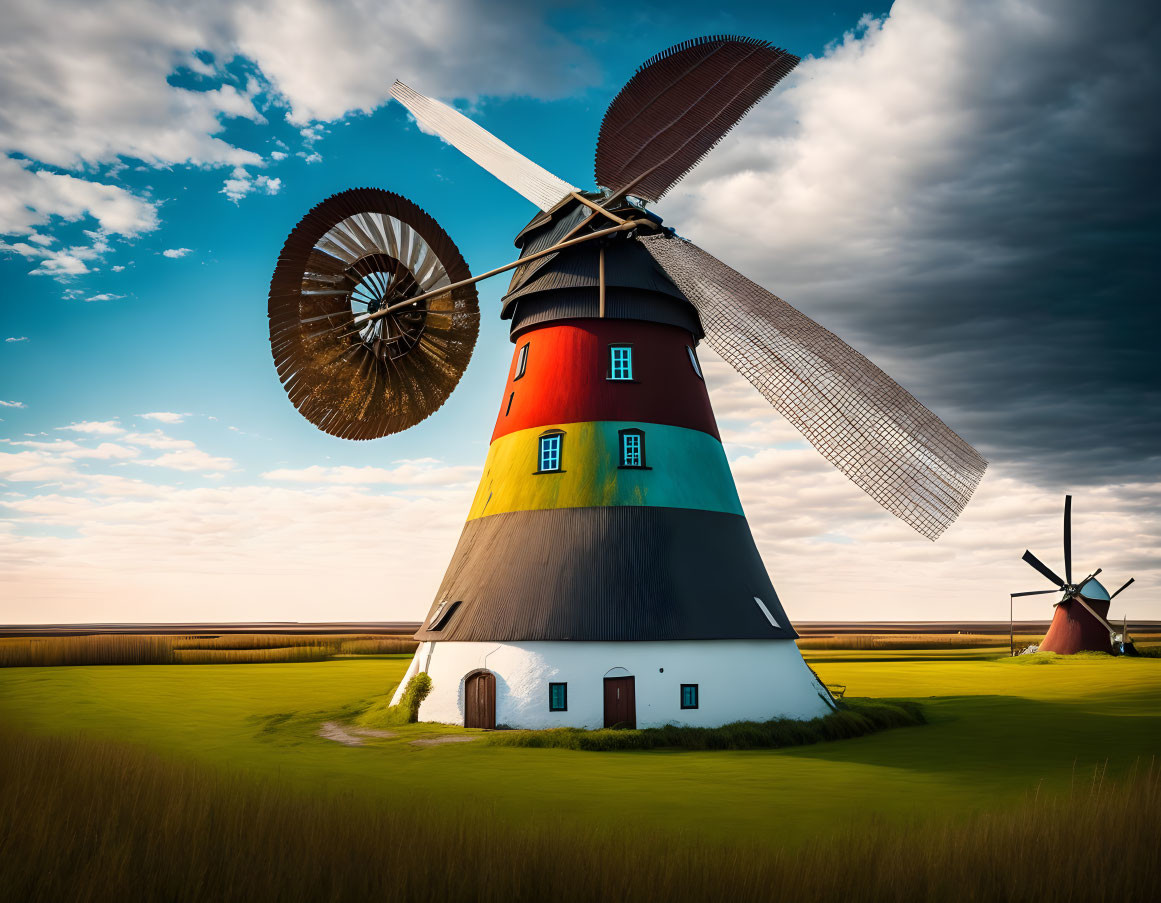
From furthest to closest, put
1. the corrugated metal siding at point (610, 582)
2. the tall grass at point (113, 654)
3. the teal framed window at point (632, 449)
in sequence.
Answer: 1. the tall grass at point (113, 654)
2. the teal framed window at point (632, 449)
3. the corrugated metal siding at point (610, 582)

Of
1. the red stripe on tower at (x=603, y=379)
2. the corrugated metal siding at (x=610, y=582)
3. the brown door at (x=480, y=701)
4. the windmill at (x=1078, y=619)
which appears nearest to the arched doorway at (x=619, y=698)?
the corrugated metal siding at (x=610, y=582)

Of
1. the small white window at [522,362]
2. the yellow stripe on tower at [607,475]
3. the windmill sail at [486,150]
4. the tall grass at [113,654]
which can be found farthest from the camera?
the tall grass at [113,654]

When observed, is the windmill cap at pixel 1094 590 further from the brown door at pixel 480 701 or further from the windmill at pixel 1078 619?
the brown door at pixel 480 701

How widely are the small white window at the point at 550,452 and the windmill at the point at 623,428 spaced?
7 cm

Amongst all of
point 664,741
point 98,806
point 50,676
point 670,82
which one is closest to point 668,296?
point 670,82

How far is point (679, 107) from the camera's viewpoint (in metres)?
22.3

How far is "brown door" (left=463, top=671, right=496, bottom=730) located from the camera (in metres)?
20.6

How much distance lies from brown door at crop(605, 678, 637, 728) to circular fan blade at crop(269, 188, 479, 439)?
1271 centimetres

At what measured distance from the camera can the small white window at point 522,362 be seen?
24828 mm

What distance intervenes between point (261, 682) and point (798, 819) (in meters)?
29.2

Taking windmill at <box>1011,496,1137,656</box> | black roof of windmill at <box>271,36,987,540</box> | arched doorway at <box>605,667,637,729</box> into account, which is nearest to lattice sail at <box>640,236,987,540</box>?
black roof of windmill at <box>271,36,987,540</box>

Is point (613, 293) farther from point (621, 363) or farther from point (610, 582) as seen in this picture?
point (610, 582)

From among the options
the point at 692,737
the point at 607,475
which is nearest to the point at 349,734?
the point at 692,737

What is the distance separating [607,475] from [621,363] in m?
3.22
